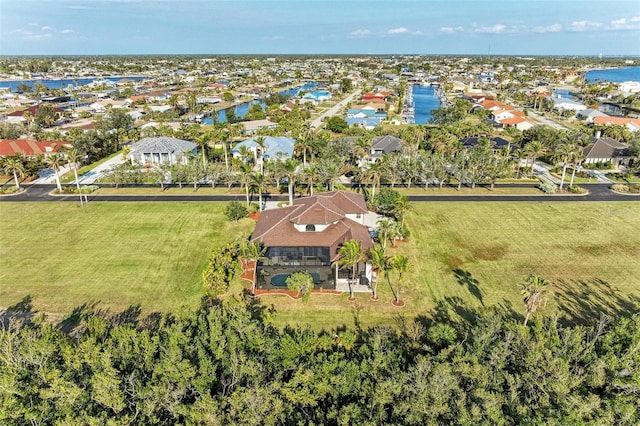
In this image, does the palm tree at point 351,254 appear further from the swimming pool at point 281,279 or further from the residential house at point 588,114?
the residential house at point 588,114

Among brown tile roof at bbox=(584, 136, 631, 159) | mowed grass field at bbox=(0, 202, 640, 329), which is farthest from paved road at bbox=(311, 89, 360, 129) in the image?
brown tile roof at bbox=(584, 136, 631, 159)

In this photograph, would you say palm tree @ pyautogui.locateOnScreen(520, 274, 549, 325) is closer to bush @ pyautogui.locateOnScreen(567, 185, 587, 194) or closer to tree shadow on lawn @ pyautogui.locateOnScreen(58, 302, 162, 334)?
tree shadow on lawn @ pyautogui.locateOnScreen(58, 302, 162, 334)

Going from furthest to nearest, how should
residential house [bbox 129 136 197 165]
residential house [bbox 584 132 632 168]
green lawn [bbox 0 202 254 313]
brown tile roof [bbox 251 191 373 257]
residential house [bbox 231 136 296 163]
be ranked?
residential house [bbox 584 132 632 168] < residential house [bbox 231 136 296 163] < residential house [bbox 129 136 197 165] < brown tile roof [bbox 251 191 373 257] < green lawn [bbox 0 202 254 313]

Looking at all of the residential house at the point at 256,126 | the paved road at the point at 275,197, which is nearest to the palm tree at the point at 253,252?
the paved road at the point at 275,197

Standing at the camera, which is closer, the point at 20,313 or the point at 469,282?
the point at 20,313

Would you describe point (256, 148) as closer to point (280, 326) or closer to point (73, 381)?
point (280, 326)

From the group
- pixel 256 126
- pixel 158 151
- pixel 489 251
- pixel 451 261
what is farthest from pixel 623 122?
pixel 158 151

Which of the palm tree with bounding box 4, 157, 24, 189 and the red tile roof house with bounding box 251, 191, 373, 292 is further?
the palm tree with bounding box 4, 157, 24, 189

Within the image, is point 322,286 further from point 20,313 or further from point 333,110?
point 333,110

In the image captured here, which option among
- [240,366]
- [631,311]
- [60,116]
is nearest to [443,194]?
[631,311]
